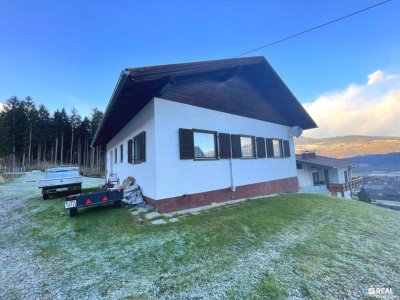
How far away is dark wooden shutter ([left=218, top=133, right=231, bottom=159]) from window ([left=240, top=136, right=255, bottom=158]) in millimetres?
1025

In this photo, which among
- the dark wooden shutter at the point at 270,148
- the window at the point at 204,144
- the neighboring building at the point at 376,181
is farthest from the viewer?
the neighboring building at the point at 376,181

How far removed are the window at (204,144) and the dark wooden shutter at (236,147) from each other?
1.10 meters

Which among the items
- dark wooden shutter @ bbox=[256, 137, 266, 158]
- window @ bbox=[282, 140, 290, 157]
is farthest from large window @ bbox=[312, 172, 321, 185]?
dark wooden shutter @ bbox=[256, 137, 266, 158]

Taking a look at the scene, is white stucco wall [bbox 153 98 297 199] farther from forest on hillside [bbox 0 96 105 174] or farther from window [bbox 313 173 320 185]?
forest on hillside [bbox 0 96 105 174]

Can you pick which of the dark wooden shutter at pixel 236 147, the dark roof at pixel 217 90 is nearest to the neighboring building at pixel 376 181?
the dark roof at pixel 217 90

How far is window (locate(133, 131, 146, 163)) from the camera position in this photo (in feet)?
25.1

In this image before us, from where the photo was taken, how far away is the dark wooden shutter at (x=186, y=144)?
22.8ft

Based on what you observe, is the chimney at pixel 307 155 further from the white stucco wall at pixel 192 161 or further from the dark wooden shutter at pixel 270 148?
the white stucco wall at pixel 192 161

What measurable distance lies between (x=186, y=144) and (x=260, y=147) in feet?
16.6

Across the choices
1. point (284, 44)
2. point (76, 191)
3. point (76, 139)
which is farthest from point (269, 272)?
point (76, 139)

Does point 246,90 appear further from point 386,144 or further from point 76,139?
point 386,144

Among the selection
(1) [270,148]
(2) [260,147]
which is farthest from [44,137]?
(1) [270,148]

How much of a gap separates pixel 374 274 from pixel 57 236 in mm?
7169

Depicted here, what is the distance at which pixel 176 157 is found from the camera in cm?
684
